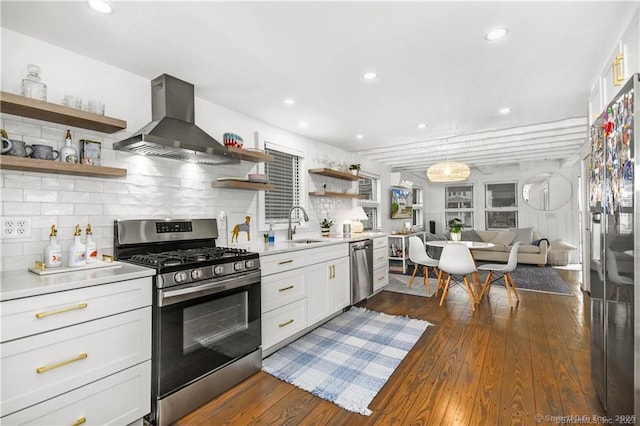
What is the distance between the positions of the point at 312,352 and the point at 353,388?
647mm

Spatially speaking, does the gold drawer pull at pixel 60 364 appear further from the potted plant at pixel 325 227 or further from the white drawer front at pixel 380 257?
the white drawer front at pixel 380 257

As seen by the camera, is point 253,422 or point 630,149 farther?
point 253,422

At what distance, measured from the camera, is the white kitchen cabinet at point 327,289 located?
3192 mm

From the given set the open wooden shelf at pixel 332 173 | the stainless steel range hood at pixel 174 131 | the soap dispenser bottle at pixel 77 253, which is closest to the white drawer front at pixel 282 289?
the stainless steel range hood at pixel 174 131

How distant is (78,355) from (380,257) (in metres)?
3.81

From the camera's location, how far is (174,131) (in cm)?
238

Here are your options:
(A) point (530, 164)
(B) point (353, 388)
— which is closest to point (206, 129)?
(B) point (353, 388)

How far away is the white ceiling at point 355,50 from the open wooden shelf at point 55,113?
0.49m

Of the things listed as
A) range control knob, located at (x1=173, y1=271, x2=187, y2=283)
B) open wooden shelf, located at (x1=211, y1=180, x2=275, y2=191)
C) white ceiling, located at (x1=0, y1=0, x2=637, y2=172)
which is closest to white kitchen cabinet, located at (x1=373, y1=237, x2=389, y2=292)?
white ceiling, located at (x1=0, y1=0, x2=637, y2=172)

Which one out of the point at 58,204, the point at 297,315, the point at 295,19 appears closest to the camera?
the point at 295,19

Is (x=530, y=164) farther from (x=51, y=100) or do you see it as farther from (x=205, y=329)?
(x=51, y=100)

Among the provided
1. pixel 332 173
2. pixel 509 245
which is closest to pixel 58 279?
pixel 332 173

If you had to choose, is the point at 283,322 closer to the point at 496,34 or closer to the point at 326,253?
the point at 326,253

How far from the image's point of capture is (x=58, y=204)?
2061 mm
